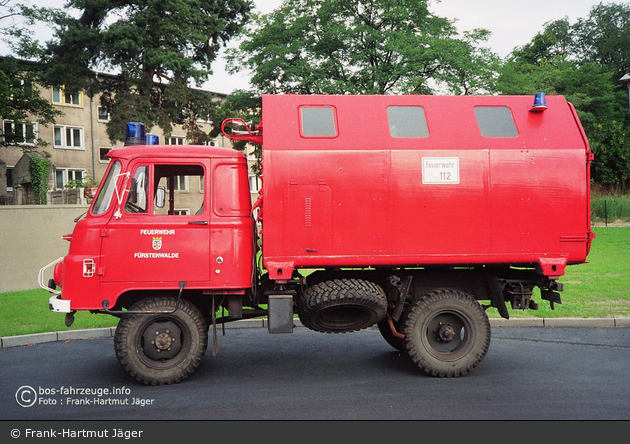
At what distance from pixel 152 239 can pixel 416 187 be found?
3.12 m

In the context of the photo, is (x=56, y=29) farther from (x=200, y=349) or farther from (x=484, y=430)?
(x=484, y=430)

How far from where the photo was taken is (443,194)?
6.50 m

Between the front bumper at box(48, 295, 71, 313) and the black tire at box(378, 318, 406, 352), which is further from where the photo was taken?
the black tire at box(378, 318, 406, 352)

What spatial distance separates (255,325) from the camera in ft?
32.1

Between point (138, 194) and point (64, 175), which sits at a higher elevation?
point (64, 175)

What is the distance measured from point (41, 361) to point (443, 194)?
5773 millimetres

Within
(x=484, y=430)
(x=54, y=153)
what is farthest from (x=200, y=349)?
(x=54, y=153)

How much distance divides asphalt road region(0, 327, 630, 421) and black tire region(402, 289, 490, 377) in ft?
0.66

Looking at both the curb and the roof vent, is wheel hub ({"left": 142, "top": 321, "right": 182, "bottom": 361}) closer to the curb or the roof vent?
the curb

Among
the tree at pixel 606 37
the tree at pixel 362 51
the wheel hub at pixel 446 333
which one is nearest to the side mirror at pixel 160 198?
the wheel hub at pixel 446 333

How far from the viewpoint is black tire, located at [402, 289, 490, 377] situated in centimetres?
668

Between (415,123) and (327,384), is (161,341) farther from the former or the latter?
(415,123)

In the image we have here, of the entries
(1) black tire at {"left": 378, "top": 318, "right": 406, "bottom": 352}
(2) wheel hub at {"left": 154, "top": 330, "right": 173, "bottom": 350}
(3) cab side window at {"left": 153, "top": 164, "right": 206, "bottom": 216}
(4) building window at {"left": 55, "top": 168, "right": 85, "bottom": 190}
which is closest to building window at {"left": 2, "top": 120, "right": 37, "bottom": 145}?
(4) building window at {"left": 55, "top": 168, "right": 85, "bottom": 190}

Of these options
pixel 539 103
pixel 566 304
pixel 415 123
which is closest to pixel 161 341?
pixel 415 123
